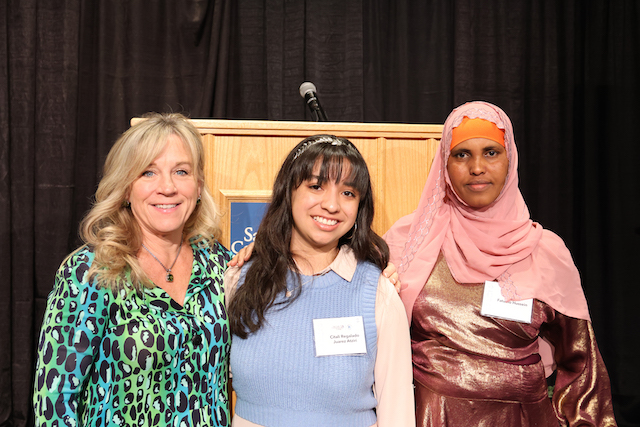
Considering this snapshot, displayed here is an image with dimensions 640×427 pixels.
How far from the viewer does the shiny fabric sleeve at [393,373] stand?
1.39 m

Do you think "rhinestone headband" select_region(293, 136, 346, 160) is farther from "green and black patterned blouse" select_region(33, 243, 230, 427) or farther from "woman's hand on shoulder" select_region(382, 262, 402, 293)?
"green and black patterned blouse" select_region(33, 243, 230, 427)

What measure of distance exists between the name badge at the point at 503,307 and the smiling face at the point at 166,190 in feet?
3.47

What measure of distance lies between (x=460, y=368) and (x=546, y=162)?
1.92 metres

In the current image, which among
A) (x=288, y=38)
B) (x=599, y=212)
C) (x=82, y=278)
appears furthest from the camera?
(x=599, y=212)

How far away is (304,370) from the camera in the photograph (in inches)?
52.7

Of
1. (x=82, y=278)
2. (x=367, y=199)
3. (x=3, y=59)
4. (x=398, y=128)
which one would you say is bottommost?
(x=82, y=278)

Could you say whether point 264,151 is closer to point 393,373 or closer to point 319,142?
point 319,142

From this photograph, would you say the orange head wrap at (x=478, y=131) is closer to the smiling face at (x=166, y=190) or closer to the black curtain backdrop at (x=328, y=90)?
the smiling face at (x=166, y=190)

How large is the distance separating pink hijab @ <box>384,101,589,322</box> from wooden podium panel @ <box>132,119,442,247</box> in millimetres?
158

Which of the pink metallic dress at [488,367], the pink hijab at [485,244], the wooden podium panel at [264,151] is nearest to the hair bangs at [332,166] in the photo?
the wooden podium panel at [264,151]

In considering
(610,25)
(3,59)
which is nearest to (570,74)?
(610,25)

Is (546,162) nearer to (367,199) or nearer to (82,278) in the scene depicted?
(367,199)

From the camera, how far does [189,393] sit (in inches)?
53.3

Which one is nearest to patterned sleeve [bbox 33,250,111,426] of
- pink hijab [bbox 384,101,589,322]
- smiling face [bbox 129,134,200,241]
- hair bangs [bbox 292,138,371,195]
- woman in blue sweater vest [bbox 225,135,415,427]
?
smiling face [bbox 129,134,200,241]
